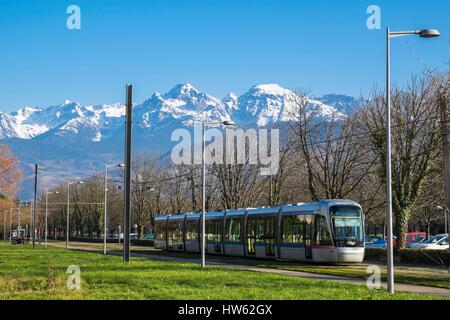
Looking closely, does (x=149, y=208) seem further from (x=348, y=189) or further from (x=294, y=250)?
(x=294, y=250)

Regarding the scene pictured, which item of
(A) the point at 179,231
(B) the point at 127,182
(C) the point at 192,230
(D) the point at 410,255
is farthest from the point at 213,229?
(B) the point at 127,182

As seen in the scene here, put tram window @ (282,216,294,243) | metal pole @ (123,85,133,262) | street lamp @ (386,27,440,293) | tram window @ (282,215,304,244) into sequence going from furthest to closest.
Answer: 1. tram window @ (282,216,294,243)
2. tram window @ (282,215,304,244)
3. metal pole @ (123,85,133,262)
4. street lamp @ (386,27,440,293)

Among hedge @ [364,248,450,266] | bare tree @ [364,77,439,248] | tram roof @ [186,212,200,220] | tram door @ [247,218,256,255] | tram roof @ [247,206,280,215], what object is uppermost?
bare tree @ [364,77,439,248]

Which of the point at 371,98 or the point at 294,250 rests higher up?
the point at 371,98

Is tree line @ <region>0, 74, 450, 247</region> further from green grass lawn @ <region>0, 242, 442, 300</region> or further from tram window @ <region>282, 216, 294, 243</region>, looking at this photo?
green grass lawn @ <region>0, 242, 442, 300</region>

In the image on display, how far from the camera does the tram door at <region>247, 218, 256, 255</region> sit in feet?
157

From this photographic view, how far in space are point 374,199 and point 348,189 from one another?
2.14 metres

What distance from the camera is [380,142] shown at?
4950cm

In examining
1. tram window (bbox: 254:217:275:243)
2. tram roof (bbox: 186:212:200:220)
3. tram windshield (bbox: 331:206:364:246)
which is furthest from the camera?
tram roof (bbox: 186:212:200:220)

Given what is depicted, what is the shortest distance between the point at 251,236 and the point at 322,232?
32.7ft

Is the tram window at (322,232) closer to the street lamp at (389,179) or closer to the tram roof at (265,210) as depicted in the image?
the tram roof at (265,210)

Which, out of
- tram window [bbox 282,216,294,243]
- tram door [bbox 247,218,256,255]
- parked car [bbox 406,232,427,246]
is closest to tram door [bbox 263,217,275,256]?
tram window [bbox 282,216,294,243]
